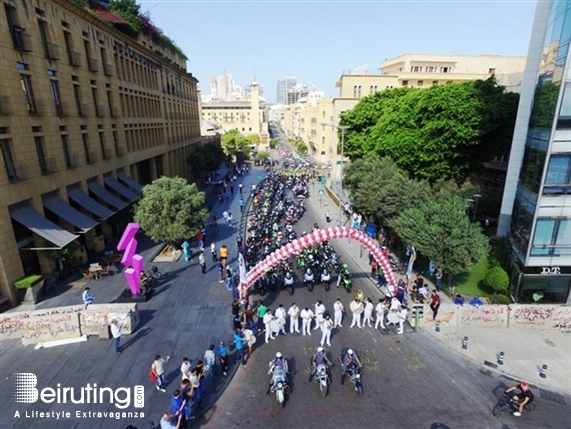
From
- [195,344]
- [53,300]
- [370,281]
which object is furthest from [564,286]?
[53,300]

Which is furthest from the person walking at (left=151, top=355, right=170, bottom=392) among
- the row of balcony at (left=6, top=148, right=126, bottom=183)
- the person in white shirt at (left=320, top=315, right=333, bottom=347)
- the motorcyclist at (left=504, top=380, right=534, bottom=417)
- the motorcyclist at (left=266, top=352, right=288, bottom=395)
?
the row of balcony at (left=6, top=148, right=126, bottom=183)

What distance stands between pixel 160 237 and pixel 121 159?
10.9 meters

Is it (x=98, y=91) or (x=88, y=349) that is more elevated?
(x=98, y=91)

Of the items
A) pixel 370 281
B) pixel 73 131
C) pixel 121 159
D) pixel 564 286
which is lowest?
pixel 370 281

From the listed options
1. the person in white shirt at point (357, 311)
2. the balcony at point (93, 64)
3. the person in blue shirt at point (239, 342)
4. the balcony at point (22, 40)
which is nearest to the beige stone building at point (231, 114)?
the balcony at point (93, 64)

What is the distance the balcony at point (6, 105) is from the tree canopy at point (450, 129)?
2930 centimetres

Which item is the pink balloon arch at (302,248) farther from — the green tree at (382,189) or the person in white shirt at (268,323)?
the green tree at (382,189)

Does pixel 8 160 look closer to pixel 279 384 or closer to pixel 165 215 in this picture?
pixel 165 215

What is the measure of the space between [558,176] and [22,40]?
95.5 ft

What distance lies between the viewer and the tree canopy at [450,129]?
28609 mm

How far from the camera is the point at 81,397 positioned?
12.1 metres

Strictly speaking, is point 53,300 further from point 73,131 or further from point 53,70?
point 53,70

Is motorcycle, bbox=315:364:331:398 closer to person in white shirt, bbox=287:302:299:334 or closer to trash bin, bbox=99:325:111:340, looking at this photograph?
person in white shirt, bbox=287:302:299:334

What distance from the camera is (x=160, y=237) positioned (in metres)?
24.1
